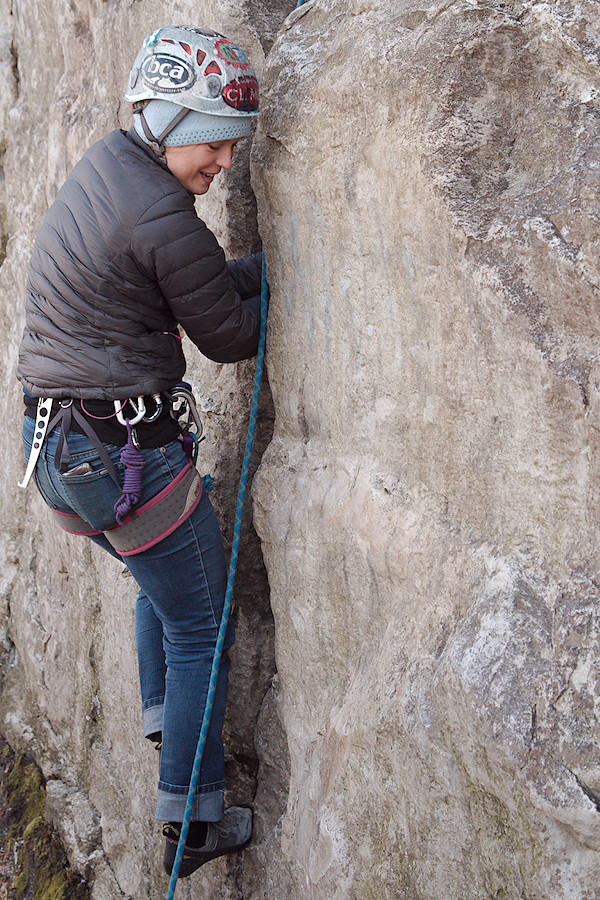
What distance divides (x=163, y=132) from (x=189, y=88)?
131 millimetres

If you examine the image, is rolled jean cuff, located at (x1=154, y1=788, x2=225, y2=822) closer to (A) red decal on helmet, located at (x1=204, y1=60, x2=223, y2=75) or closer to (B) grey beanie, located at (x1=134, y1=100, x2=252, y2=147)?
(B) grey beanie, located at (x1=134, y1=100, x2=252, y2=147)

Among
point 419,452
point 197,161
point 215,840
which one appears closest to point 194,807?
point 215,840

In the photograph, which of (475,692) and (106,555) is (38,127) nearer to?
(106,555)

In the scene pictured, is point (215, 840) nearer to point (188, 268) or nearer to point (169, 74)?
point (188, 268)

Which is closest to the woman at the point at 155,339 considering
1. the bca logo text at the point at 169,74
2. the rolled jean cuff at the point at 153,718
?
the bca logo text at the point at 169,74

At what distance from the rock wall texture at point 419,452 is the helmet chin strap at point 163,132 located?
0.94ft

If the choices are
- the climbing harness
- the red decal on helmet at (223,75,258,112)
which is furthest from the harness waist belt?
the red decal on helmet at (223,75,258,112)

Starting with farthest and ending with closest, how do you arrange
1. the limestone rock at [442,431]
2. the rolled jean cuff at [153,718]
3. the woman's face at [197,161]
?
the rolled jean cuff at [153,718]
the woman's face at [197,161]
the limestone rock at [442,431]

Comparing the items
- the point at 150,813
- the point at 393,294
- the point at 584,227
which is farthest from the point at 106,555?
the point at 584,227

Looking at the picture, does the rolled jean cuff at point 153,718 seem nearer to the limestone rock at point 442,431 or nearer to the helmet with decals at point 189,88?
the limestone rock at point 442,431

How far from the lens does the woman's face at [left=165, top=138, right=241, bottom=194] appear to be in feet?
7.50

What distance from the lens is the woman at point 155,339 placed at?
223 centimetres

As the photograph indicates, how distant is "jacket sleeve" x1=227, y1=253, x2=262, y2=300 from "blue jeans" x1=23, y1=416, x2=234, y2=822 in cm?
50

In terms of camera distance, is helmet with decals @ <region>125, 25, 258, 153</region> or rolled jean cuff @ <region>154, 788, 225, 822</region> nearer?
helmet with decals @ <region>125, 25, 258, 153</region>
